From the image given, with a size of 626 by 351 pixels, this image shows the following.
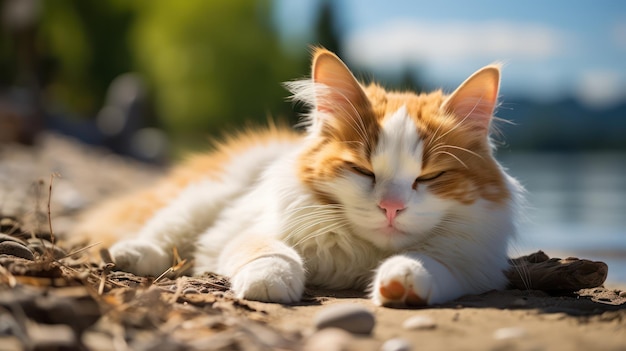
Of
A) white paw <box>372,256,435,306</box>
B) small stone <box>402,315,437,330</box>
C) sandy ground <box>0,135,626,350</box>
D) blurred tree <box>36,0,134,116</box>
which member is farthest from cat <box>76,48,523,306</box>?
blurred tree <box>36,0,134,116</box>

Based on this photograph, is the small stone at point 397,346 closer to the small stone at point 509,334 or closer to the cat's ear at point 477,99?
the small stone at point 509,334

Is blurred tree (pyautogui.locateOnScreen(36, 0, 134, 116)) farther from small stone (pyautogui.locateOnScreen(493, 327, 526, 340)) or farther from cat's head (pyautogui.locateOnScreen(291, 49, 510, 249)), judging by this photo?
small stone (pyautogui.locateOnScreen(493, 327, 526, 340))

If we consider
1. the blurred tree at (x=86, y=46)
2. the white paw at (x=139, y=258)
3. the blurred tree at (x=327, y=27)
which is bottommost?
→ the white paw at (x=139, y=258)

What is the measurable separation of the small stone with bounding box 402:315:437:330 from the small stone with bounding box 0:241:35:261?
1609 millimetres

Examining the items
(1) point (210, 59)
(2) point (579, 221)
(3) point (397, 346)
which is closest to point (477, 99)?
(3) point (397, 346)

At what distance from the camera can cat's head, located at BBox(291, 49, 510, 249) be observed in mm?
2443

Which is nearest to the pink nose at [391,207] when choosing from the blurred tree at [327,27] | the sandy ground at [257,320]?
the sandy ground at [257,320]

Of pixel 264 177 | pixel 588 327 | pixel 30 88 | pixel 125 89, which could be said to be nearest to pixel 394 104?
pixel 264 177

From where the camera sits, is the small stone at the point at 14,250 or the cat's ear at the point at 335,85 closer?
the small stone at the point at 14,250

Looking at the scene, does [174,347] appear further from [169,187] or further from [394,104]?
[169,187]

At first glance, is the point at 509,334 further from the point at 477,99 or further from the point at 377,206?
the point at 477,99

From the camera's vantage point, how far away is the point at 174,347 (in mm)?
1614

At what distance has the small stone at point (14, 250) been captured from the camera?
2.63 meters

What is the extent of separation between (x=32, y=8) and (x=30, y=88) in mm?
2262
